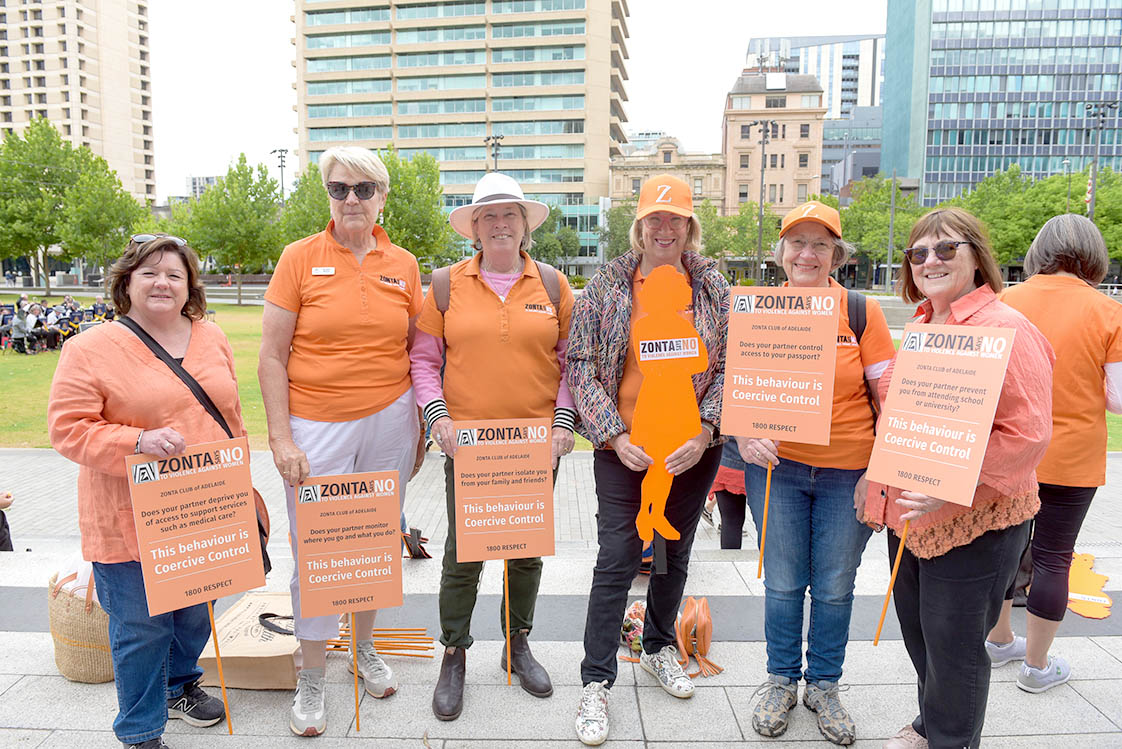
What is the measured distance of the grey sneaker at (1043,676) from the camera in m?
3.11

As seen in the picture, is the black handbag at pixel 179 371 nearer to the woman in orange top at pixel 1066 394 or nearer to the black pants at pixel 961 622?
the black pants at pixel 961 622

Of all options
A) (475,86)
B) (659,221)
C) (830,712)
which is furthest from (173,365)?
(475,86)

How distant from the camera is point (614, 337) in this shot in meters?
2.84

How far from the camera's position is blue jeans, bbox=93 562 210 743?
2527 mm

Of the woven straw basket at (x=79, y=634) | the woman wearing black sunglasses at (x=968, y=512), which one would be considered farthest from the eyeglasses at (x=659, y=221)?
the woven straw basket at (x=79, y=634)

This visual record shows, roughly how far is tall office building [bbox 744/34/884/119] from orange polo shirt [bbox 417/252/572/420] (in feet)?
560

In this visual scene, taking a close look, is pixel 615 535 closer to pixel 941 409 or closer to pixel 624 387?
pixel 624 387

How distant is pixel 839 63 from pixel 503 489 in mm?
185541

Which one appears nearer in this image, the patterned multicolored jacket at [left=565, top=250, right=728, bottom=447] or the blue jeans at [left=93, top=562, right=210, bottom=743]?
the blue jeans at [left=93, top=562, right=210, bottom=743]

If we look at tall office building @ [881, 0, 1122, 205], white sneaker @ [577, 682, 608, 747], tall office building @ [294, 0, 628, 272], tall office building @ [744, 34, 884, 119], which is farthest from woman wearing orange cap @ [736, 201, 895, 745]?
tall office building @ [744, 34, 884, 119]

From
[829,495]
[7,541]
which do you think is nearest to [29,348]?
[7,541]

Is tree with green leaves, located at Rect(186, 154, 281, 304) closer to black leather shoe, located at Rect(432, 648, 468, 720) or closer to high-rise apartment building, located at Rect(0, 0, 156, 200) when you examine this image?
black leather shoe, located at Rect(432, 648, 468, 720)

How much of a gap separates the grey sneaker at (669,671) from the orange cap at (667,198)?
6.58 feet

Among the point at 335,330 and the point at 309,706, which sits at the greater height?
the point at 335,330
